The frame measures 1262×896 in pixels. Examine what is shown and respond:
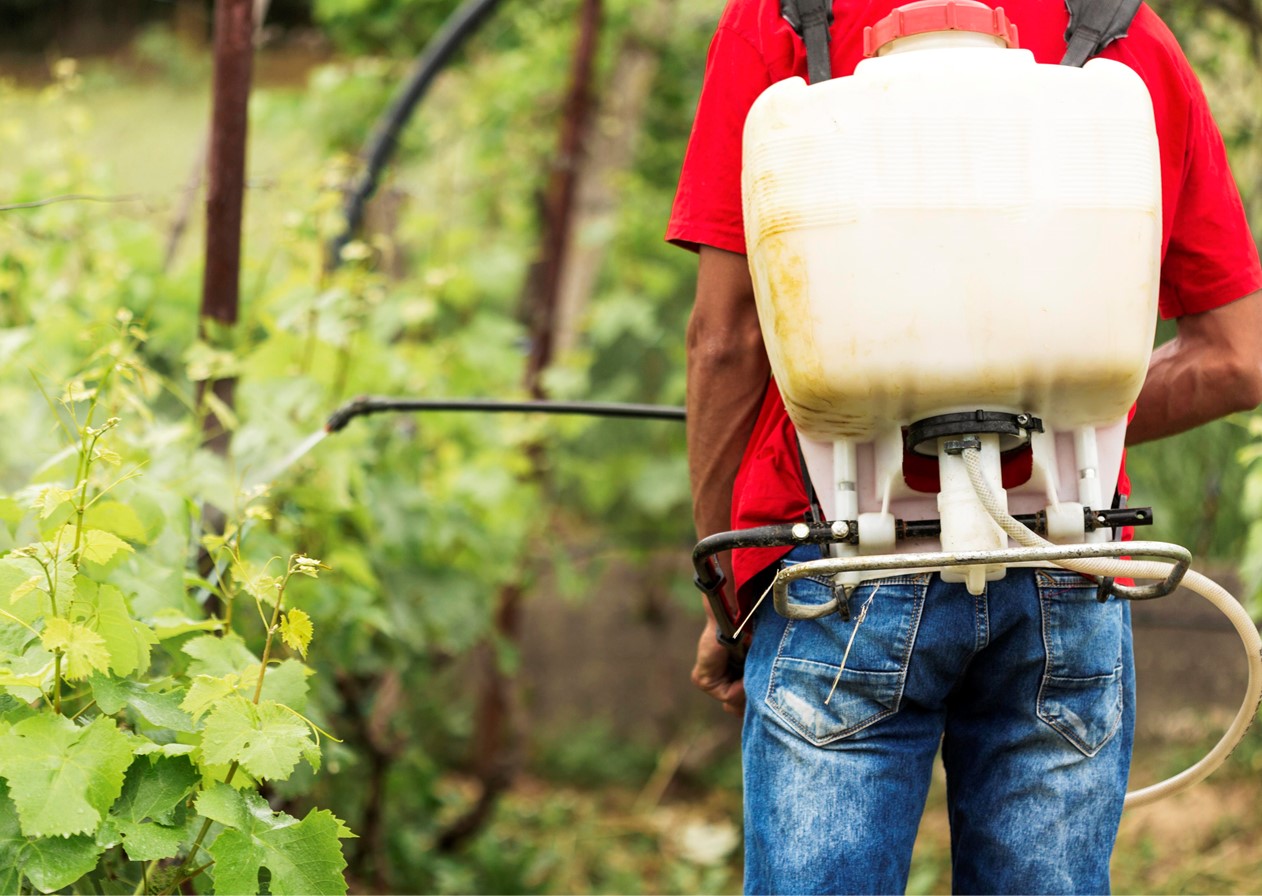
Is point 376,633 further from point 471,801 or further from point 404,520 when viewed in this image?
point 471,801

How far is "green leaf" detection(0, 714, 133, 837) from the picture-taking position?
1296 mm

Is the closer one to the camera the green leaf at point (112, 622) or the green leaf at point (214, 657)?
the green leaf at point (112, 622)

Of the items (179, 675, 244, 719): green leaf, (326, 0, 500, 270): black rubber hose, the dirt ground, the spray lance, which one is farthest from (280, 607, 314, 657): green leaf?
the dirt ground

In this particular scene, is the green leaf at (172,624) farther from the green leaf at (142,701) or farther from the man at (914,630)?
the man at (914,630)

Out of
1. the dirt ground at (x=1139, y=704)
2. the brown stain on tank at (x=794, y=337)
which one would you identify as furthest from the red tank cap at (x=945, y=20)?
the dirt ground at (x=1139, y=704)

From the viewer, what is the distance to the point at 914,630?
153cm

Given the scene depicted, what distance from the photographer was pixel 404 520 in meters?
3.12

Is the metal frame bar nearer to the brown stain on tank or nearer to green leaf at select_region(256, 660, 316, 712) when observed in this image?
the brown stain on tank

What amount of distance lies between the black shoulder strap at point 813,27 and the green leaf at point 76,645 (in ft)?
3.14

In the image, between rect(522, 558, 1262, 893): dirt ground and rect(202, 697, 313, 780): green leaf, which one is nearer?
rect(202, 697, 313, 780): green leaf

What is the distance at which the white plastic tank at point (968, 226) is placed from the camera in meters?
1.34

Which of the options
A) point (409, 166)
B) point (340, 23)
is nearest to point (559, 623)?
point (409, 166)

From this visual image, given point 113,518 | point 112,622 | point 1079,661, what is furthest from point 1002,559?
point 113,518

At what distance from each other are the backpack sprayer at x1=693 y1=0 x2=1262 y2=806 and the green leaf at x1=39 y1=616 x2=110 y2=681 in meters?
0.71
